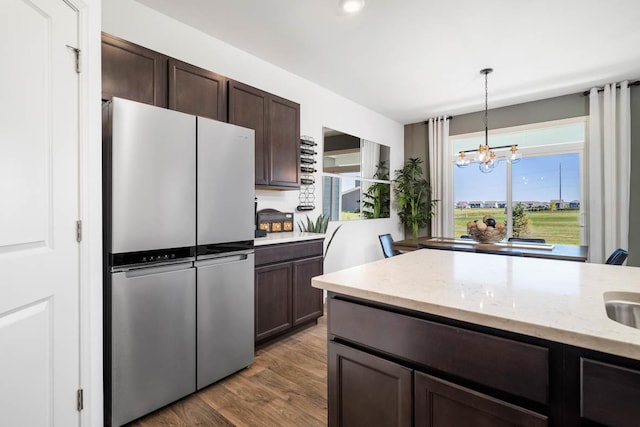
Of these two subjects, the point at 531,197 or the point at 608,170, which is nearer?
the point at 608,170

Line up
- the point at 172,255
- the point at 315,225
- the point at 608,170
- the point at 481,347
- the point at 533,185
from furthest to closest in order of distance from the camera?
the point at 533,185 < the point at 608,170 < the point at 315,225 < the point at 172,255 < the point at 481,347

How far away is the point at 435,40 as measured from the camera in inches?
115

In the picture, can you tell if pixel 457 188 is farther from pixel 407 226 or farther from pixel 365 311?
pixel 365 311

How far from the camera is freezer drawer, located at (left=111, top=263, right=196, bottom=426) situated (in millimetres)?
1678

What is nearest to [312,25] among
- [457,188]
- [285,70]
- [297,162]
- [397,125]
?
[285,70]

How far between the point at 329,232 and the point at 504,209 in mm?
3118

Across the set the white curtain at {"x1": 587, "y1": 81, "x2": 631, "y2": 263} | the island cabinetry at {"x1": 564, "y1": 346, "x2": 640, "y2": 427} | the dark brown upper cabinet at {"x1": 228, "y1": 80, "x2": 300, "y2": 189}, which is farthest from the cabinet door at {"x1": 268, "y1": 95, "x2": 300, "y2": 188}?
the white curtain at {"x1": 587, "y1": 81, "x2": 631, "y2": 263}

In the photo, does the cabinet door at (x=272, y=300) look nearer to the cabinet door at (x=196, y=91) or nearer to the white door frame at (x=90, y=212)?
the white door frame at (x=90, y=212)

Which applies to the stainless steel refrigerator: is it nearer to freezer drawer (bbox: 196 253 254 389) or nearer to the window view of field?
freezer drawer (bbox: 196 253 254 389)

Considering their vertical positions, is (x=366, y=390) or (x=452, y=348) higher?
(x=452, y=348)

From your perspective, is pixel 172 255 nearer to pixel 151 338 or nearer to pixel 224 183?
pixel 151 338

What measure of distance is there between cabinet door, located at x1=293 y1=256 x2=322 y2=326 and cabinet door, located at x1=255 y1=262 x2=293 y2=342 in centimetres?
8

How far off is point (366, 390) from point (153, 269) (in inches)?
54.3

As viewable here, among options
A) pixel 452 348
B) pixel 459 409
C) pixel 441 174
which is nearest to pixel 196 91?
pixel 452 348
